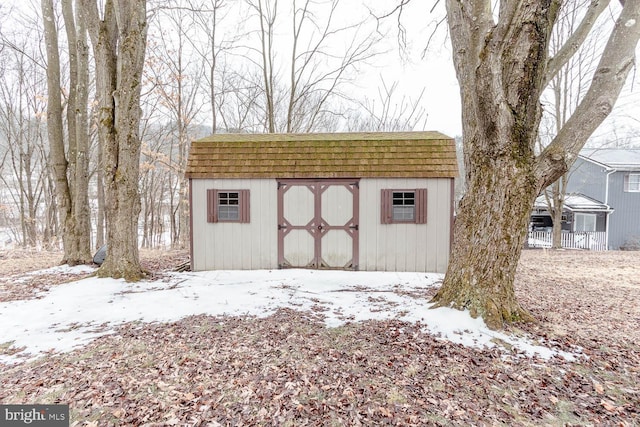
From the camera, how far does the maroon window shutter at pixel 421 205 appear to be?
716 cm

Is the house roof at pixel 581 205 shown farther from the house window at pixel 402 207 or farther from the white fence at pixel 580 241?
the house window at pixel 402 207

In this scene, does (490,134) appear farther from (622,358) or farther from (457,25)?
(622,358)

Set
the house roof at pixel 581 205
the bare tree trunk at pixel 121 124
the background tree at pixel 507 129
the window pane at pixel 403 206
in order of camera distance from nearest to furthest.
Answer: the background tree at pixel 507 129 < the bare tree trunk at pixel 121 124 < the window pane at pixel 403 206 < the house roof at pixel 581 205

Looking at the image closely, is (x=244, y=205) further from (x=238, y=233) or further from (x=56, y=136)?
(x=56, y=136)

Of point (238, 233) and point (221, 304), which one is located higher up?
point (238, 233)

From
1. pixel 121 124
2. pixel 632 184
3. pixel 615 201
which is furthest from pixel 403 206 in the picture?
pixel 632 184

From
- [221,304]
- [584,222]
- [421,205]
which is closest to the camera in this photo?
[221,304]

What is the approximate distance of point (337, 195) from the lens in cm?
738

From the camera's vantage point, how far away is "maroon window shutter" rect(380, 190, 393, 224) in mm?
7254

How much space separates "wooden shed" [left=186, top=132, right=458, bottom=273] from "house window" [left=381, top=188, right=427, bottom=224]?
0.9 inches

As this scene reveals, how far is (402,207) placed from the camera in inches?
287

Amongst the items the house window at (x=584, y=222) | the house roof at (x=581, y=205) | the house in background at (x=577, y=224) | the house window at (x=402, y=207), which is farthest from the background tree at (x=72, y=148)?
the house window at (x=584, y=222)

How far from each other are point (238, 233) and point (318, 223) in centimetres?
196

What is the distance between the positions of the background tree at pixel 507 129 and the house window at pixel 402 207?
3.19 meters
